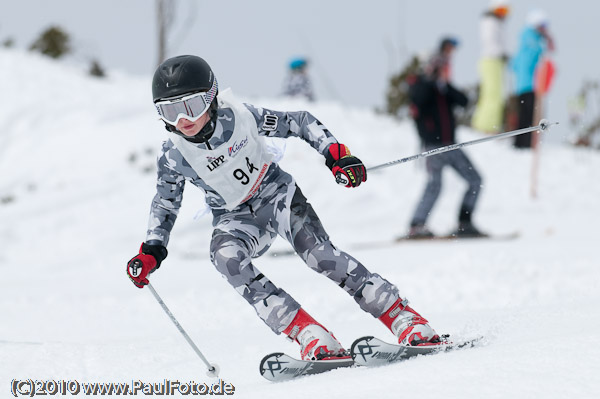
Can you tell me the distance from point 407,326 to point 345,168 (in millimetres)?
758

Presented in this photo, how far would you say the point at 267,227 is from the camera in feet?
11.6

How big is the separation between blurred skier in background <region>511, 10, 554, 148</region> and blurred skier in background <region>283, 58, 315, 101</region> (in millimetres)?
4061

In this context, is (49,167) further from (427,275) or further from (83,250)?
(427,275)

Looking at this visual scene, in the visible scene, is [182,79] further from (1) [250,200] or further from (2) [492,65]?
(2) [492,65]

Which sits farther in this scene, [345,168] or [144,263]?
[144,263]

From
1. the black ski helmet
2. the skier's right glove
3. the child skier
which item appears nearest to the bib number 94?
the child skier

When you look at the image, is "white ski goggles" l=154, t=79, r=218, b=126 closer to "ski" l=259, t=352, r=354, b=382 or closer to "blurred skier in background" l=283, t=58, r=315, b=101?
"ski" l=259, t=352, r=354, b=382

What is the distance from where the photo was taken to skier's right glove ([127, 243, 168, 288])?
3.33 m

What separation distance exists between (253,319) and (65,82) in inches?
529

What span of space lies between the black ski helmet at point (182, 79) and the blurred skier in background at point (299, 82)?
1151 cm

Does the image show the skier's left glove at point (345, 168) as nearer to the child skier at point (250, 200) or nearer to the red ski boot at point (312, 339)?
the child skier at point (250, 200)

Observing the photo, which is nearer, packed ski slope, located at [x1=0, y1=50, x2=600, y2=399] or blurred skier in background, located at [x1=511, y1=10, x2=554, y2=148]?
packed ski slope, located at [x1=0, y1=50, x2=600, y2=399]

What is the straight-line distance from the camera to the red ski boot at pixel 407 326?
3164mm

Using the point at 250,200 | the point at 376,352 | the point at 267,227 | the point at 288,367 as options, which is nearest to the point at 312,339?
the point at 288,367
